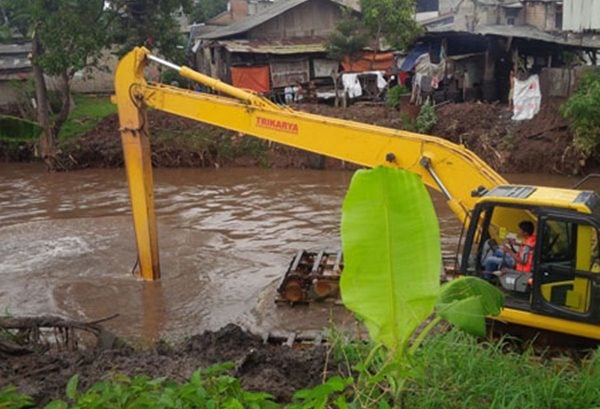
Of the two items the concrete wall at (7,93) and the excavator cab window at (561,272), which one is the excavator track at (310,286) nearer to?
the excavator cab window at (561,272)

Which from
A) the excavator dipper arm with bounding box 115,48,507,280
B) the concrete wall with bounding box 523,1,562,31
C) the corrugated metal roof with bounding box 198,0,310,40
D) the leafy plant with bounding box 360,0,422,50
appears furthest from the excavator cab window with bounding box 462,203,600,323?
the concrete wall with bounding box 523,1,562,31

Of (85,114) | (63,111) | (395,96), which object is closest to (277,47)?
(395,96)

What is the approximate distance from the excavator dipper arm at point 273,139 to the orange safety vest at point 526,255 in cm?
103

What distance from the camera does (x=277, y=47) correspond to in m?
28.7

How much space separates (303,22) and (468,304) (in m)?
28.7

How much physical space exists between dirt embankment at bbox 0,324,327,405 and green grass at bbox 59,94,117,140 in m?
19.7

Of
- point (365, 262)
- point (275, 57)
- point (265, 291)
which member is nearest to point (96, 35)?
point (275, 57)

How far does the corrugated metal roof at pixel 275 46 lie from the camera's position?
1103 inches

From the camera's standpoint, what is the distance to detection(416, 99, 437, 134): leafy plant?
21.1 metres

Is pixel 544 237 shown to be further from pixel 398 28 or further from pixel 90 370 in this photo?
pixel 398 28

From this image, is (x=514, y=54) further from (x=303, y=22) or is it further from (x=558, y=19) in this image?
(x=558, y=19)

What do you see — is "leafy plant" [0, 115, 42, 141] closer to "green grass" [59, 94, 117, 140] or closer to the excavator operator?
the excavator operator

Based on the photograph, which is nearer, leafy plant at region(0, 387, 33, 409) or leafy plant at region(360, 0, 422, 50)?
leafy plant at region(0, 387, 33, 409)

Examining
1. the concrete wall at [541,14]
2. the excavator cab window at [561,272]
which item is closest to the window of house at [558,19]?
the concrete wall at [541,14]
